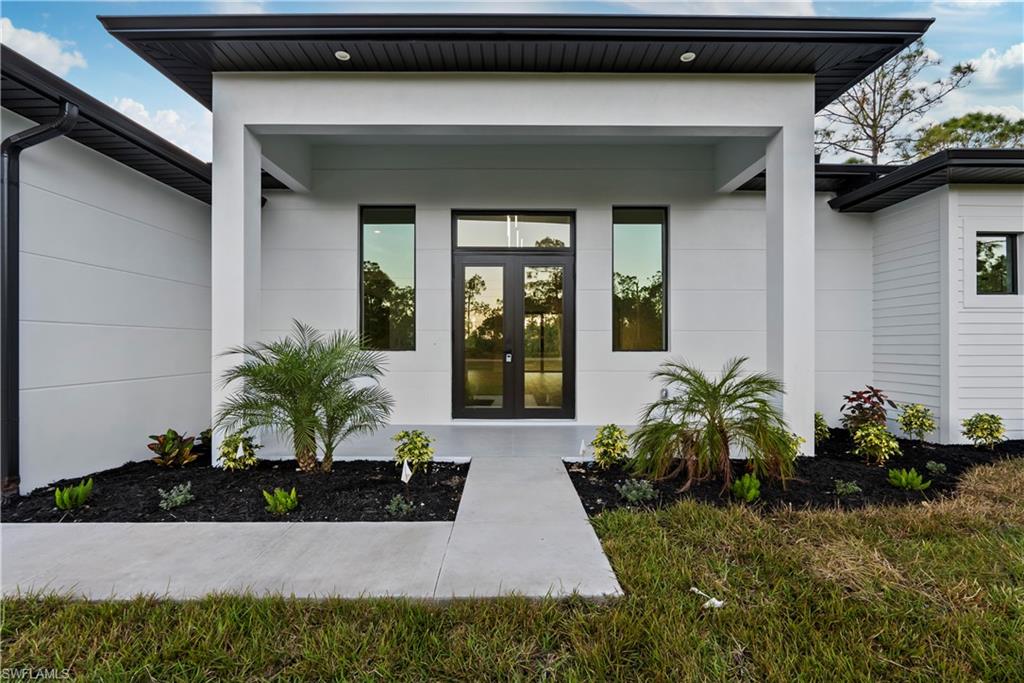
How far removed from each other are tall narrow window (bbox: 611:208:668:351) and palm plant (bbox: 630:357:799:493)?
8.03 feet

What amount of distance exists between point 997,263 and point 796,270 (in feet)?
10.1

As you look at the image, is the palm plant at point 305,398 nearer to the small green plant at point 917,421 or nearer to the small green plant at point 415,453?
the small green plant at point 415,453

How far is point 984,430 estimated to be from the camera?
482cm

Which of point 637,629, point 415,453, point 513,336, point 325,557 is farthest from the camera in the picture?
point 513,336

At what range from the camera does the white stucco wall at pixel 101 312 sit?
3.57m

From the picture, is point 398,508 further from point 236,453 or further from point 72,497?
point 72,497

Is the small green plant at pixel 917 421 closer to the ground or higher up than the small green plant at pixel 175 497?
higher up

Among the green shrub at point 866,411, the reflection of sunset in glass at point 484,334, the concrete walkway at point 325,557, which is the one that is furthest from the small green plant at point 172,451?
the green shrub at point 866,411

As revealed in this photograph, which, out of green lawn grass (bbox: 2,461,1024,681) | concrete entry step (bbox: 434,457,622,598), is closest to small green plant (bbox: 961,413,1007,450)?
green lawn grass (bbox: 2,461,1024,681)

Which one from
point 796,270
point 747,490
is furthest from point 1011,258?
point 747,490

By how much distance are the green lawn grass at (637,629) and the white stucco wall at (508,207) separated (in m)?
3.77

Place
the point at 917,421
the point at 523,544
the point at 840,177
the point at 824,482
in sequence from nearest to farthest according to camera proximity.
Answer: the point at 523,544, the point at 824,482, the point at 917,421, the point at 840,177

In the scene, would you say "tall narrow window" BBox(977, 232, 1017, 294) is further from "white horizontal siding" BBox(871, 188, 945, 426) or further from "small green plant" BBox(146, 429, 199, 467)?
"small green plant" BBox(146, 429, 199, 467)
